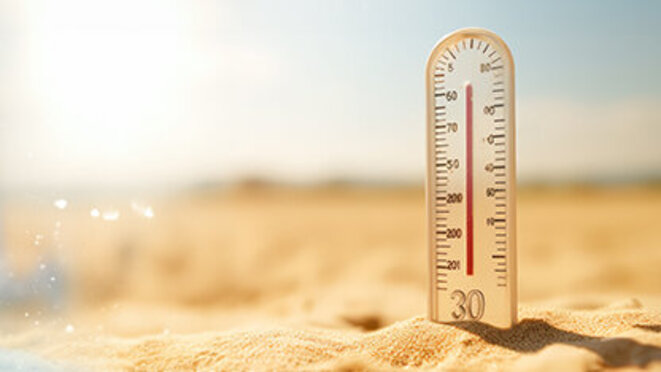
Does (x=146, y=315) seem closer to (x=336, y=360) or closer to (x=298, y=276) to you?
(x=298, y=276)

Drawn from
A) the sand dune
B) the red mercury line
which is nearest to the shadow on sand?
the sand dune

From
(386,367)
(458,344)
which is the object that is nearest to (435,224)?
(458,344)

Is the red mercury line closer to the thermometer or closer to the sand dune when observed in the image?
the thermometer

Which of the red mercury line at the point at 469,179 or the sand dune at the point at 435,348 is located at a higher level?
the red mercury line at the point at 469,179

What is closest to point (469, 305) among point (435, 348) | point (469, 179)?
point (435, 348)

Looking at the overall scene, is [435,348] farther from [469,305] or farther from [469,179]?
[469,179]

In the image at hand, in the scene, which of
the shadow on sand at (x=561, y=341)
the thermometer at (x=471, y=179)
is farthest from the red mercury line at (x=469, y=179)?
the shadow on sand at (x=561, y=341)

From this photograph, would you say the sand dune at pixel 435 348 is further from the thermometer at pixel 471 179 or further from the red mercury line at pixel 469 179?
the red mercury line at pixel 469 179
